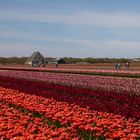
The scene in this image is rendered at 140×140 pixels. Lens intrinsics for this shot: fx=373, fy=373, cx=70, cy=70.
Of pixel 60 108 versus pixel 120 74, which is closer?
pixel 60 108

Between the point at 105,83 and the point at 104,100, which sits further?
the point at 105,83

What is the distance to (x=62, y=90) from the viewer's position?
1816cm

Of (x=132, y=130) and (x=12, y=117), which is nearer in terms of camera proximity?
(x=132, y=130)

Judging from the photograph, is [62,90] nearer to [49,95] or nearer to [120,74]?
[49,95]

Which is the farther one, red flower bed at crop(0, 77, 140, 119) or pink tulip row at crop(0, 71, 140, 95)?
pink tulip row at crop(0, 71, 140, 95)

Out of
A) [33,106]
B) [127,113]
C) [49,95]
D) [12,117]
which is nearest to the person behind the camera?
[12,117]

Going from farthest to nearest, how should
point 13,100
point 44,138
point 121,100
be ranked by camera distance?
point 121,100
point 13,100
point 44,138

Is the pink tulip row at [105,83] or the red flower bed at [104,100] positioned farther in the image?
the pink tulip row at [105,83]

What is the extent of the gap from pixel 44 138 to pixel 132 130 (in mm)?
1578

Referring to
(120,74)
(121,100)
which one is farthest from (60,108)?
(120,74)

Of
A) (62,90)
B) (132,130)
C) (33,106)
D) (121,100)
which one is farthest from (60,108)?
(62,90)

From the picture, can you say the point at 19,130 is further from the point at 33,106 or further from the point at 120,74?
the point at 120,74

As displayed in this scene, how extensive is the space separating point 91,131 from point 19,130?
1299 mm

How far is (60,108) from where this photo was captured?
941 cm
